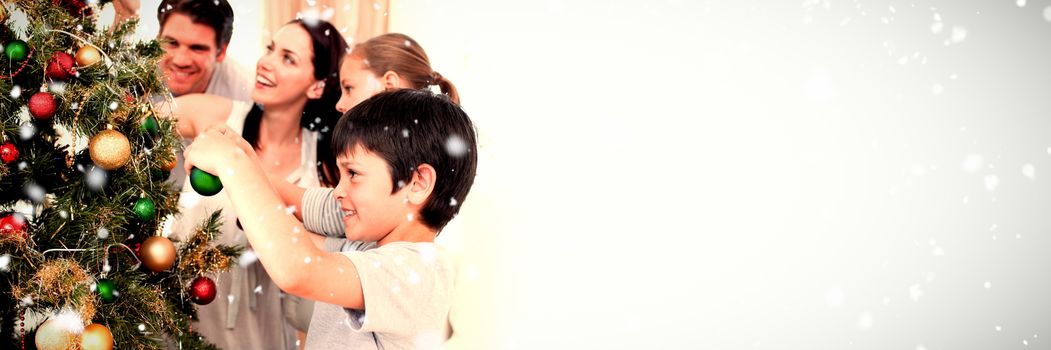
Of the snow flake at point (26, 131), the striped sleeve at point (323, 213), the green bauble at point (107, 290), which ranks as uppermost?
the snow flake at point (26, 131)

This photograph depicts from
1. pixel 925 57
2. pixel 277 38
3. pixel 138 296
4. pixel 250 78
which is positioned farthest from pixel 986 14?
pixel 138 296

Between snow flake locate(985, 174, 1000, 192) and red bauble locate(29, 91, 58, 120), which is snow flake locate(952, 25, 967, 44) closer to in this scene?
snow flake locate(985, 174, 1000, 192)

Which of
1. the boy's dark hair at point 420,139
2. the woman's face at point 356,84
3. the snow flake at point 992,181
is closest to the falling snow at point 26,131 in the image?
the boy's dark hair at point 420,139

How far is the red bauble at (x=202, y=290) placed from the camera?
1057 mm

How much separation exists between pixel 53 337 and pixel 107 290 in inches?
2.9

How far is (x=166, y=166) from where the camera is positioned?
3.22 feet

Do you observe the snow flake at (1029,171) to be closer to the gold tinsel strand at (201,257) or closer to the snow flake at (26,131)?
the gold tinsel strand at (201,257)

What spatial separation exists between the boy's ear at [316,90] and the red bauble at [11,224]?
942mm

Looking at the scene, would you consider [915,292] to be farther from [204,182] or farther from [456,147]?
[204,182]

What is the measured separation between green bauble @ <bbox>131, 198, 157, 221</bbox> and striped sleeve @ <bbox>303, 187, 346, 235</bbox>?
35 centimetres

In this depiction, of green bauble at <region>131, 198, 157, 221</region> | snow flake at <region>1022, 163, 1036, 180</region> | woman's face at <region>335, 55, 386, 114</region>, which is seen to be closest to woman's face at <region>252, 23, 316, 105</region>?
woman's face at <region>335, 55, 386, 114</region>

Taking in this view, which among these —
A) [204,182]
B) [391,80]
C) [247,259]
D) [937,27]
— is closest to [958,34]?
[937,27]

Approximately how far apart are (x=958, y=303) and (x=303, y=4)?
6.64ft

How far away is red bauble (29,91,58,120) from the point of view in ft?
2.83
